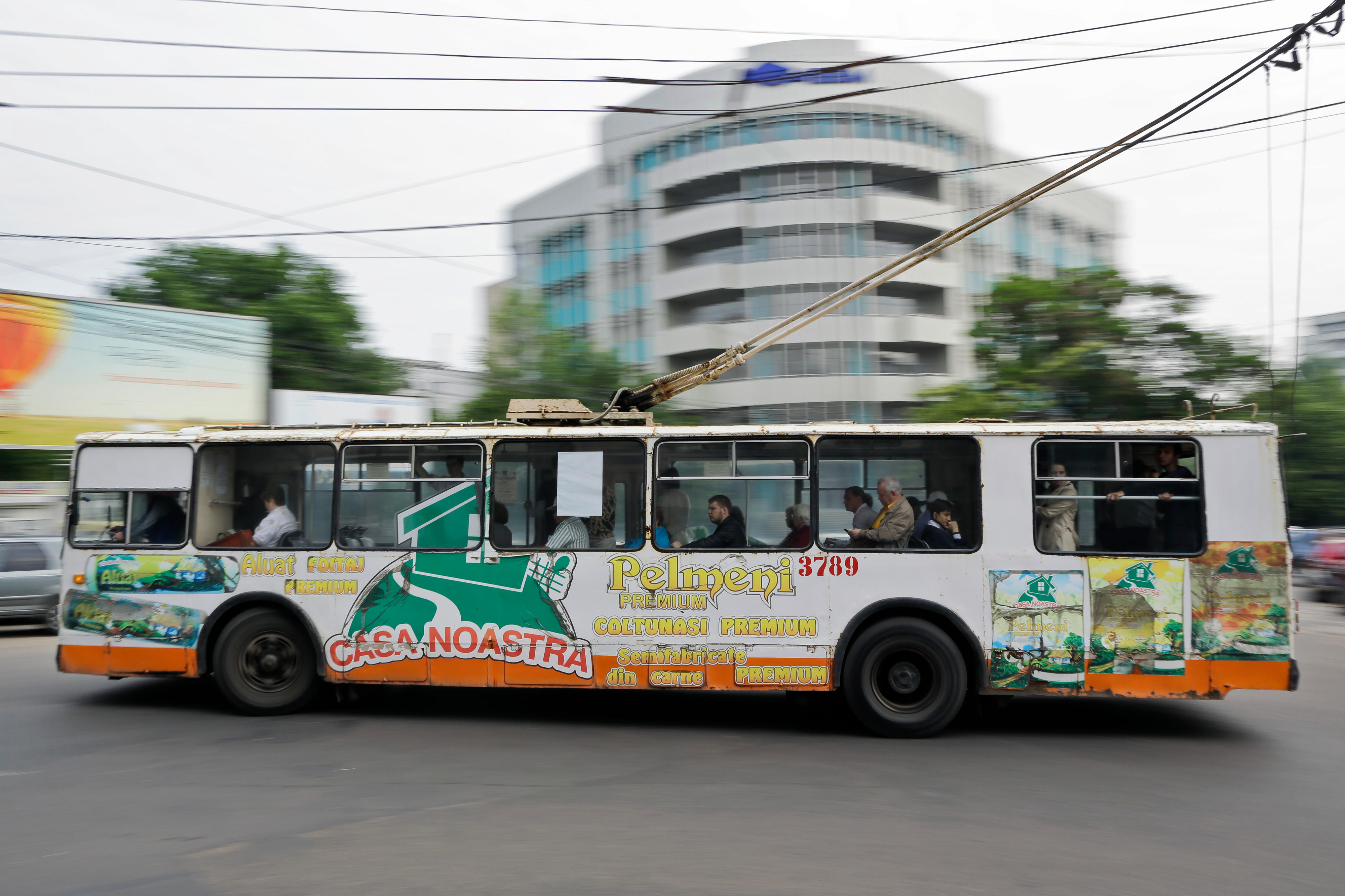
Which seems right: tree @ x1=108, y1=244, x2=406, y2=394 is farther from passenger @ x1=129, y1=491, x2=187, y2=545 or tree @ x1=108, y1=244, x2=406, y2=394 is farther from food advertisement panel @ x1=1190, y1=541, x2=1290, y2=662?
food advertisement panel @ x1=1190, y1=541, x2=1290, y2=662

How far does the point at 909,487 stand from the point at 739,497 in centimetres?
138

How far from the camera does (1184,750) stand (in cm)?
697

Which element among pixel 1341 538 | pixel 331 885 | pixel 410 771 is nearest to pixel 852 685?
pixel 410 771

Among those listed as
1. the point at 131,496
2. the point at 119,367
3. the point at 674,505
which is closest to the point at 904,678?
the point at 674,505

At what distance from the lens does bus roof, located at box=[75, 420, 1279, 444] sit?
724cm

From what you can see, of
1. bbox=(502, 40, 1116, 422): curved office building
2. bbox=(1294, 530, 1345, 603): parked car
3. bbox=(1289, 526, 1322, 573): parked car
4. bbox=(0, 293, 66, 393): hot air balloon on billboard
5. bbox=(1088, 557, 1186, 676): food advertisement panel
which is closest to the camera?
bbox=(1088, 557, 1186, 676): food advertisement panel

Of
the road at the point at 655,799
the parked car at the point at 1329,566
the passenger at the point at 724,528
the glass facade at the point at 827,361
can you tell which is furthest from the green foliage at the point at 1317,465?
the passenger at the point at 724,528

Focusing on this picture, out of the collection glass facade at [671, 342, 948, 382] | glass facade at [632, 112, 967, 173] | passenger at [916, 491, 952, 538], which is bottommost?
passenger at [916, 491, 952, 538]

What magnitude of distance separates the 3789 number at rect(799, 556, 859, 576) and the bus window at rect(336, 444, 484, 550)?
279cm

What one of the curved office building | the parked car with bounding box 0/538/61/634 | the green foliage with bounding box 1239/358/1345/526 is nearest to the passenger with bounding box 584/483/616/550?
the parked car with bounding box 0/538/61/634

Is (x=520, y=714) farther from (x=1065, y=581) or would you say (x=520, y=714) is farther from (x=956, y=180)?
(x=956, y=180)

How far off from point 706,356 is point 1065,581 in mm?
32634

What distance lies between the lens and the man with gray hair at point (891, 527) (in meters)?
7.43

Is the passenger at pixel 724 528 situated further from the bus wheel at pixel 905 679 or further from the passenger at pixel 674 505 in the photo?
the bus wheel at pixel 905 679
